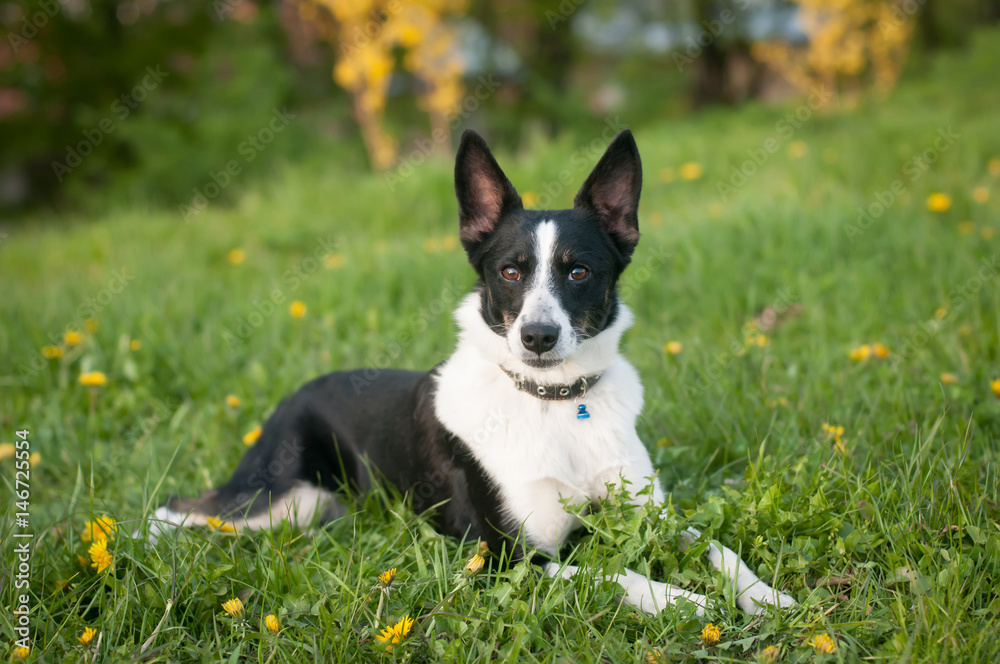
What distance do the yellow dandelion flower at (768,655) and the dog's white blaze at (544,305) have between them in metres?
0.97

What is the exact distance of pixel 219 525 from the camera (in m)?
2.30

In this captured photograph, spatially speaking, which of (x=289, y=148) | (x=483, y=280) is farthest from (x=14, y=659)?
(x=289, y=148)

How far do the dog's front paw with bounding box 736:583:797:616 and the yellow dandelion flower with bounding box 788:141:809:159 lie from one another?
18.5 ft

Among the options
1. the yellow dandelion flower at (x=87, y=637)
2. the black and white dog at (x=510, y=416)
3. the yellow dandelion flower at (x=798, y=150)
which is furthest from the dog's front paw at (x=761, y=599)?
the yellow dandelion flower at (x=798, y=150)

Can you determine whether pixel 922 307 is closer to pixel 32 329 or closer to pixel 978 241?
pixel 978 241

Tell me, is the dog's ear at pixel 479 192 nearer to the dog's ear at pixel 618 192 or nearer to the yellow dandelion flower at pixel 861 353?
the dog's ear at pixel 618 192

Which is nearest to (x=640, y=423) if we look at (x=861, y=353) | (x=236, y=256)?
(x=861, y=353)

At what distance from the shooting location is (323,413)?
8.73 feet

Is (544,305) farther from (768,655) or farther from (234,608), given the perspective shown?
(234,608)

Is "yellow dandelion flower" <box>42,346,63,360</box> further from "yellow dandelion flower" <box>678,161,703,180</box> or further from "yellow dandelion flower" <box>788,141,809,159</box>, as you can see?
"yellow dandelion flower" <box>788,141,809,159</box>

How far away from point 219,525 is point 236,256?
3.71 meters

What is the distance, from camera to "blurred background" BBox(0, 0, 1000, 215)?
9.41 metres

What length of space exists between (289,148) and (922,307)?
9873mm

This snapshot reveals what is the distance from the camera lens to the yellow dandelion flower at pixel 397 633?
174 centimetres
